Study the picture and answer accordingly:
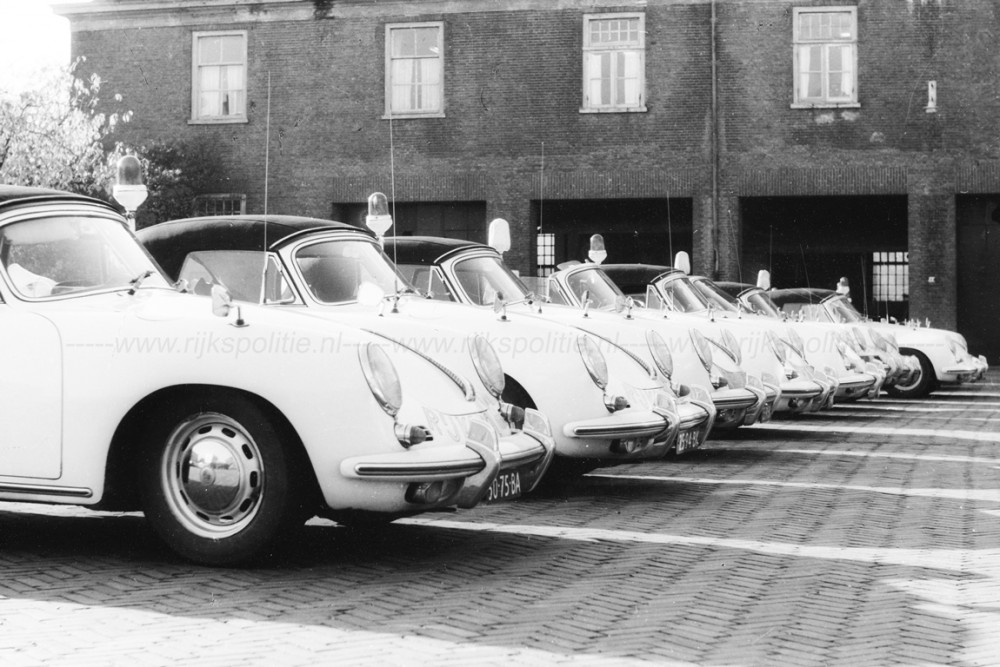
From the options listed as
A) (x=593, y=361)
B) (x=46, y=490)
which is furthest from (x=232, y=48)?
(x=46, y=490)

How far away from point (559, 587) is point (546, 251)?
78.7ft

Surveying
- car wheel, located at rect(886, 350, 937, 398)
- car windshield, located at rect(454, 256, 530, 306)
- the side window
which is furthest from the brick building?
the side window

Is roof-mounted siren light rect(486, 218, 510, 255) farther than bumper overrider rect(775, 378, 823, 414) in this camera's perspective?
No

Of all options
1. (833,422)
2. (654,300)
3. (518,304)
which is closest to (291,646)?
(518,304)

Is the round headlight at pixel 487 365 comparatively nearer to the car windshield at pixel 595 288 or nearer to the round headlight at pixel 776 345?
the car windshield at pixel 595 288

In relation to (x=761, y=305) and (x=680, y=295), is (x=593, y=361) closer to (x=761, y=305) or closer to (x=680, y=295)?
(x=680, y=295)

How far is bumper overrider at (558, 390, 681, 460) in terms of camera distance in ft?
24.5

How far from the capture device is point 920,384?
18.7 metres

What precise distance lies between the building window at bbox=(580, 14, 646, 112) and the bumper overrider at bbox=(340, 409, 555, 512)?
21.1 meters

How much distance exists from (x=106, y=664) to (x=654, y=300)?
29.1ft

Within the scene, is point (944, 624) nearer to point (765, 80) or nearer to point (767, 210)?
point (765, 80)

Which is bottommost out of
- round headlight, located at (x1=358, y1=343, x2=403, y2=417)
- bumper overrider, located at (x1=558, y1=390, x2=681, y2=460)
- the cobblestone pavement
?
the cobblestone pavement

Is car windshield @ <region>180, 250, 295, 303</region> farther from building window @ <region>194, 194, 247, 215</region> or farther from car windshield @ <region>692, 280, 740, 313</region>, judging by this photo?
building window @ <region>194, 194, 247, 215</region>

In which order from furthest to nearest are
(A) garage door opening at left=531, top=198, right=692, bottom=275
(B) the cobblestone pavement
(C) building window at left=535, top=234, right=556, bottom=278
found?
(C) building window at left=535, top=234, right=556, bottom=278
(A) garage door opening at left=531, top=198, right=692, bottom=275
(B) the cobblestone pavement
